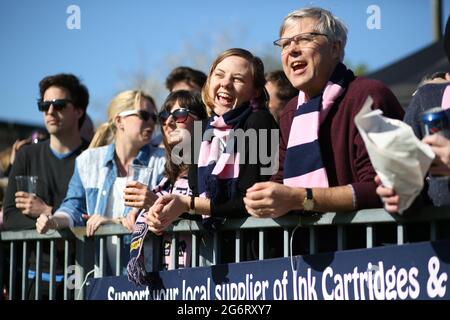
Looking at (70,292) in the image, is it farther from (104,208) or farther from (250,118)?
(250,118)

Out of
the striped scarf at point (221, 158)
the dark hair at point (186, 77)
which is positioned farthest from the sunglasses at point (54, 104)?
the striped scarf at point (221, 158)

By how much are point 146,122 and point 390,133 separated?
3.45 meters

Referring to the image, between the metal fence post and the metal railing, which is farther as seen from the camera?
the metal fence post

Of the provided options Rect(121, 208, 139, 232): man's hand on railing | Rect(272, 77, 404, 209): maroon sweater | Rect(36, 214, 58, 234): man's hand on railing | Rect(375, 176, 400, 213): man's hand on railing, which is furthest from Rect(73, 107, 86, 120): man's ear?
Rect(375, 176, 400, 213): man's hand on railing

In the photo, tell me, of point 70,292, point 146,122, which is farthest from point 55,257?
point 146,122

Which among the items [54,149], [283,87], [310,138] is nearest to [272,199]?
[310,138]

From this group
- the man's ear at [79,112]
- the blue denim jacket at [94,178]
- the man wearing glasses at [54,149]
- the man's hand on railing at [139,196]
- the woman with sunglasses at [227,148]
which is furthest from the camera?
the man's ear at [79,112]

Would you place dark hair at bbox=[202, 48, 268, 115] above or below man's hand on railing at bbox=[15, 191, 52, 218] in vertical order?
above

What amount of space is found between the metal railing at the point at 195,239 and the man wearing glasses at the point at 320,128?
6.4 inches

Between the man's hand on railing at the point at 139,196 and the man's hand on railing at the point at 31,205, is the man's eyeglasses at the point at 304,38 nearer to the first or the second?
the man's hand on railing at the point at 139,196

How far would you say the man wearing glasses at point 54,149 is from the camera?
23.4ft

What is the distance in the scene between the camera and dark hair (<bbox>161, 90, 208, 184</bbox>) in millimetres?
5738

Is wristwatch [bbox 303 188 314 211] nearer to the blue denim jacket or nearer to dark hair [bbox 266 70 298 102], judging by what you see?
dark hair [bbox 266 70 298 102]

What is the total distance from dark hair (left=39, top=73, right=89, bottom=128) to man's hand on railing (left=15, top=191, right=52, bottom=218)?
116 centimetres
